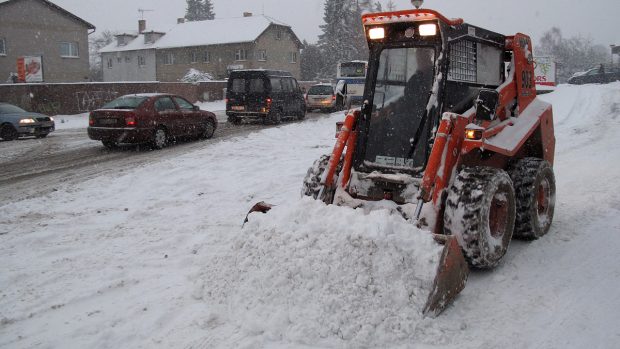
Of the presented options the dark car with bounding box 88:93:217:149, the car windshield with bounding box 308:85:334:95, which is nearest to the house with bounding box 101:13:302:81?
the car windshield with bounding box 308:85:334:95

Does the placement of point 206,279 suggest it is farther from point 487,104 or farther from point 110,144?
point 110,144

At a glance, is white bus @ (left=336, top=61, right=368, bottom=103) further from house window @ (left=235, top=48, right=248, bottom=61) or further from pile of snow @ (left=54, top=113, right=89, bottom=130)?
house window @ (left=235, top=48, right=248, bottom=61)

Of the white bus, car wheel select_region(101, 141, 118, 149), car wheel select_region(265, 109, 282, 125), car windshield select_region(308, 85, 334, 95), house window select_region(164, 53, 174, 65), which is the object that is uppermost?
house window select_region(164, 53, 174, 65)

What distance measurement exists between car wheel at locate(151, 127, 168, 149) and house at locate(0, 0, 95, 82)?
25410mm

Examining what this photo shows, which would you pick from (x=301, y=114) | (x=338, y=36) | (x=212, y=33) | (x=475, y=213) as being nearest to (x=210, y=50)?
(x=212, y=33)

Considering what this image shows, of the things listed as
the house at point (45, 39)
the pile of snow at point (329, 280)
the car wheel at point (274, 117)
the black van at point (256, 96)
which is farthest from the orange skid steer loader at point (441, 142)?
the house at point (45, 39)

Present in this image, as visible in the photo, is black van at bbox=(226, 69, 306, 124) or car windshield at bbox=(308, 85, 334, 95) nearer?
black van at bbox=(226, 69, 306, 124)

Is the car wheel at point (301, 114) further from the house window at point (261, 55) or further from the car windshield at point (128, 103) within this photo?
the house window at point (261, 55)

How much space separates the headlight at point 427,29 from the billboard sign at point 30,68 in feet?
103

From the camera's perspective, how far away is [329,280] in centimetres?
418

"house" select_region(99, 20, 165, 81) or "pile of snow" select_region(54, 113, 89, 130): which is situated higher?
"house" select_region(99, 20, 165, 81)

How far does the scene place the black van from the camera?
764 inches

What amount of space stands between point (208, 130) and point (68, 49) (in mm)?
29657

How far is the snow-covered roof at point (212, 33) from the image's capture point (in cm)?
5317
